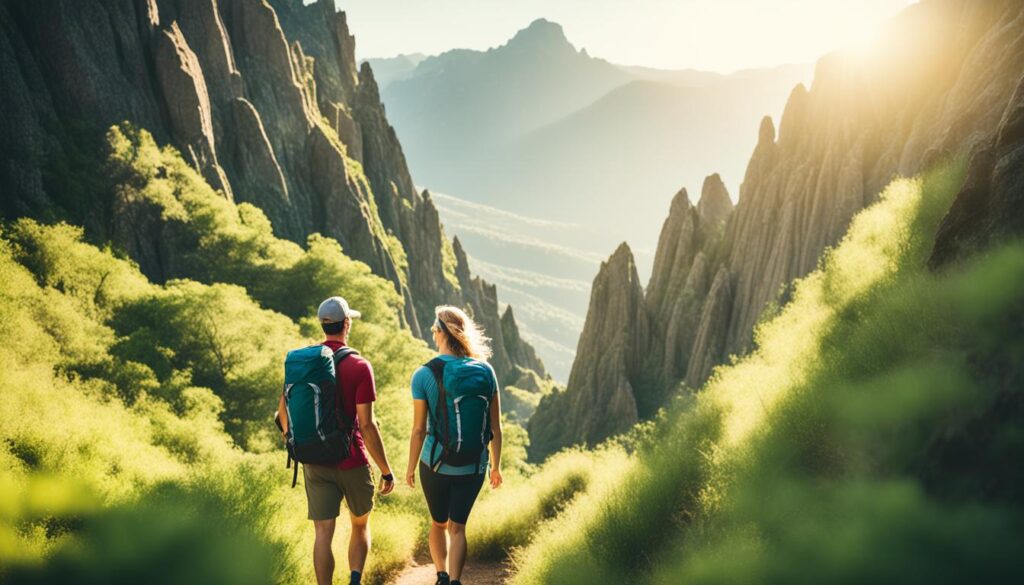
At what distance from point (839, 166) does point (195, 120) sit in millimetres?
40815

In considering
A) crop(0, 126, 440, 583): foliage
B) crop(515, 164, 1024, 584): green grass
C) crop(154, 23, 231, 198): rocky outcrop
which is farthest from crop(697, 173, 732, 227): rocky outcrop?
crop(515, 164, 1024, 584): green grass

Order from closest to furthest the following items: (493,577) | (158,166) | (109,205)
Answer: (493,577) → (109,205) → (158,166)

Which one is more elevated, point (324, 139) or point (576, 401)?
point (324, 139)

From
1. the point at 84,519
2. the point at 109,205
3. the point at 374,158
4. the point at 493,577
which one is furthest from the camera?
the point at 374,158

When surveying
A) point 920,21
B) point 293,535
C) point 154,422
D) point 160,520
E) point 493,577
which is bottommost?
point 154,422

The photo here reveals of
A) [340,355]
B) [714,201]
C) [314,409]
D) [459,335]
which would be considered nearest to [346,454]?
[314,409]

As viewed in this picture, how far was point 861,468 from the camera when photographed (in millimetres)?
5188

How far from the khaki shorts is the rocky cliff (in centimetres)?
744

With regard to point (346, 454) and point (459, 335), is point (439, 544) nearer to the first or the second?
point (346, 454)

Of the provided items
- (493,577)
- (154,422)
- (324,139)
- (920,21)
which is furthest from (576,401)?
(493,577)

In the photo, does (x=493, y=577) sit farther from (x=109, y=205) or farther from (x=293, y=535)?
(x=109, y=205)

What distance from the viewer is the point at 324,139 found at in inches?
2117

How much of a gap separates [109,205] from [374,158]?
47.1 meters

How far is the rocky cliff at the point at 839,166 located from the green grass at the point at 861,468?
5.22 feet
